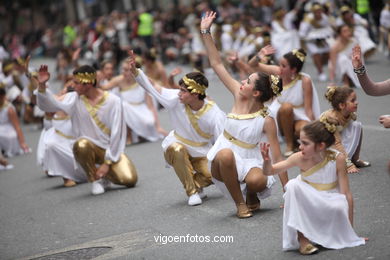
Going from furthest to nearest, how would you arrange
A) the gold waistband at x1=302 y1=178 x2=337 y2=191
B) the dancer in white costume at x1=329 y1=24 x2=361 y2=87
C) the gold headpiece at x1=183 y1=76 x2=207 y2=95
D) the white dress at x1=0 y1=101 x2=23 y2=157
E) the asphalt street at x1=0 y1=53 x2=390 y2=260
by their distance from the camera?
1. the dancer in white costume at x1=329 y1=24 x2=361 y2=87
2. the white dress at x1=0 y1=101 x2=23 y2=157
3. the gold headpiece at x1=183 y1=76 x2=207 y2=95
4. the asphalt street at x1=0 y1=53 x2=390 y2=260
5. the gold waistband at x1=302 y1=178 x2=337 y2=191

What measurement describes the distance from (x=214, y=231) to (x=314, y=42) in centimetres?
1271

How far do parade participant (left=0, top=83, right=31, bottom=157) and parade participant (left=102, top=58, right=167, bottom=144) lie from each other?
1.80 m

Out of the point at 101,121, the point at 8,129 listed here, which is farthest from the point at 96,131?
the point at 8,129

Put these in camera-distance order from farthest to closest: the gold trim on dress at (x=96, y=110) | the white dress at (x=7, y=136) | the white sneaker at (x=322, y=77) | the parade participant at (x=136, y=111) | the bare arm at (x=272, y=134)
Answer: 1. the white sneaker at (x=322, y=77)
2. the white dress at (x=7, y=136)
3. the parade participant at (x=136, y=111)
4. the gold trim on dress at (x=96, y=110)
5. the bare arm at (x=272, y=134)

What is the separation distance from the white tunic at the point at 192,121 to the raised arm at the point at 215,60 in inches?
26.1

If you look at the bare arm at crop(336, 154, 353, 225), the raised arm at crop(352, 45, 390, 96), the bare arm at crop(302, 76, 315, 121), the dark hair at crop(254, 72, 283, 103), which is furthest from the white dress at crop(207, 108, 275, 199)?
the bare arm at crop(302, 76, 315, 121)

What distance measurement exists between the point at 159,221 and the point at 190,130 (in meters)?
1.20

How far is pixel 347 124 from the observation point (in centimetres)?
874

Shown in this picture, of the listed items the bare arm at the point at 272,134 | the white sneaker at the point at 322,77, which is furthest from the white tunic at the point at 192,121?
the white sneaker at the point at 322,77

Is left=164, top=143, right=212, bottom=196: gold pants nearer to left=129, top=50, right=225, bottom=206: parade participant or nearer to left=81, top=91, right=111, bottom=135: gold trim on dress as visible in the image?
left=129, top=50, right=225, bottom=206: parade participant

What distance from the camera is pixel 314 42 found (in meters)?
19.1

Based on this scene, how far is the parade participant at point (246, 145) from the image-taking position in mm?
7246

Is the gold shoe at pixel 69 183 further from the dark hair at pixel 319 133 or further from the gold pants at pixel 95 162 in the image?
the dark hair at pixel 319 133

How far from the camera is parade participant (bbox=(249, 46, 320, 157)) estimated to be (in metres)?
10.3
